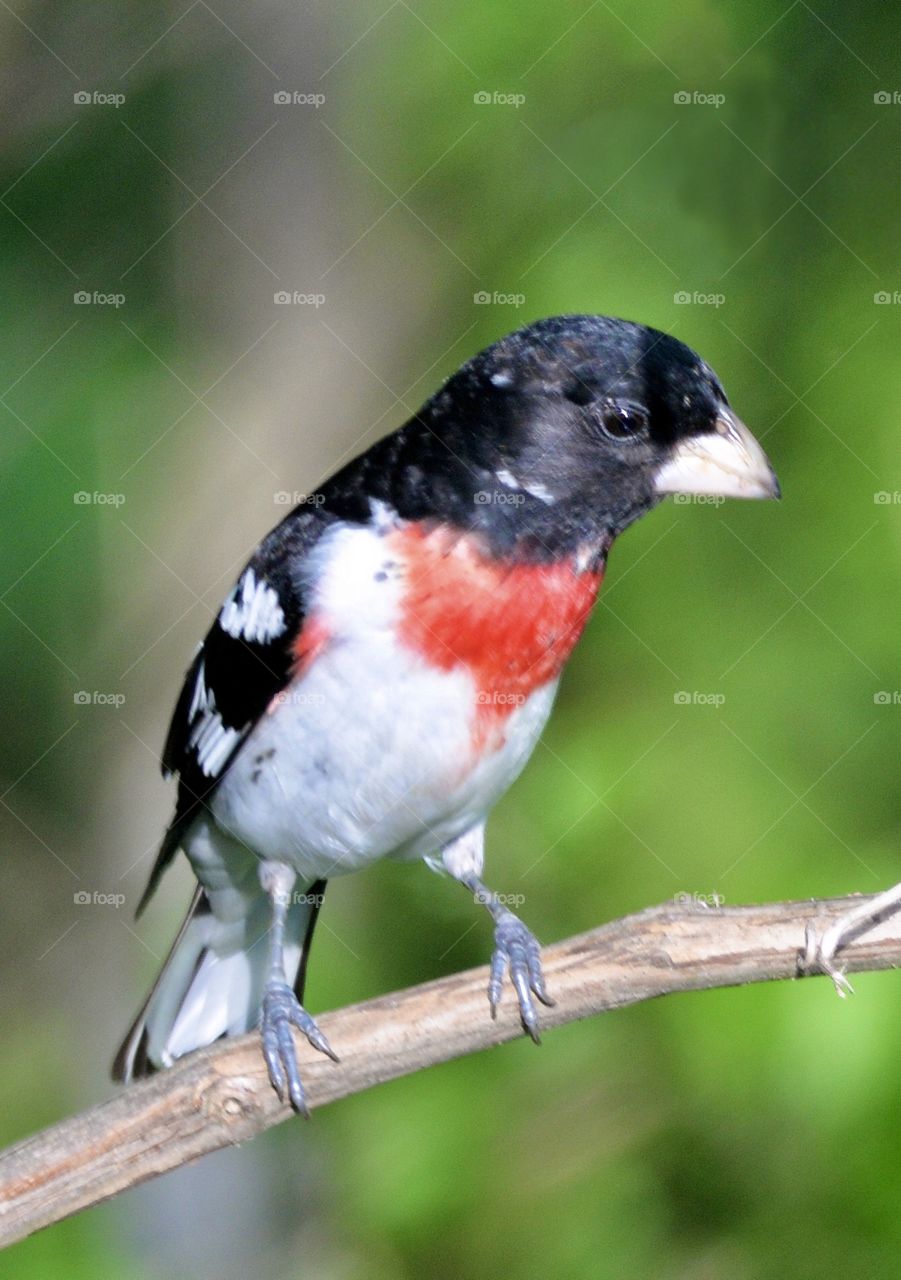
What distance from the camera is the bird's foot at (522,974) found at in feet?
8.76

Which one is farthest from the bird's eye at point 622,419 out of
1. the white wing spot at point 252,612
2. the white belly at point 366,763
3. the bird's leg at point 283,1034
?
the bird's leg at point 283,1034

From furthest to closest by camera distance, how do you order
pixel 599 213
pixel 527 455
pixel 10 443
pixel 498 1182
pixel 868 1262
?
pixel 10 443 < pixel 599 213 < pixel 498 1182 < pixel 868 1262 < pixel 527 455

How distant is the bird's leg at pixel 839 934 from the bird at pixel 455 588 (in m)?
Answer: 0.51

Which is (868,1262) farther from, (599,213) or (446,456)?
(599,213)

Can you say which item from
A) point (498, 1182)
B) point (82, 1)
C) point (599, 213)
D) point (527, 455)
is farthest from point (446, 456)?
point (82, 1)

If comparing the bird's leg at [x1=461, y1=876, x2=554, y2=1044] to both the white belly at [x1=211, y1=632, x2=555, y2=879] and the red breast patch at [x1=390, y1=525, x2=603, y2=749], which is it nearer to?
the white belly at [x1=211, y1=632, x2=555, y2=879]

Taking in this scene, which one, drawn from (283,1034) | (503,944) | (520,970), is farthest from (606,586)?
(283,1034)

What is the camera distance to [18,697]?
5.10m

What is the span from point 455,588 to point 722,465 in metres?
0.55

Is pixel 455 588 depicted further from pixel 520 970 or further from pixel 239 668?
pixel 520 970

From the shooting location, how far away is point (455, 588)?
2785 millimetres

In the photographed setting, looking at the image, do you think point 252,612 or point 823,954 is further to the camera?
point 252,612

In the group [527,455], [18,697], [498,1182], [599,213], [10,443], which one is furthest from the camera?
[18,697]

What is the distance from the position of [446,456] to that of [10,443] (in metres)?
2.28
